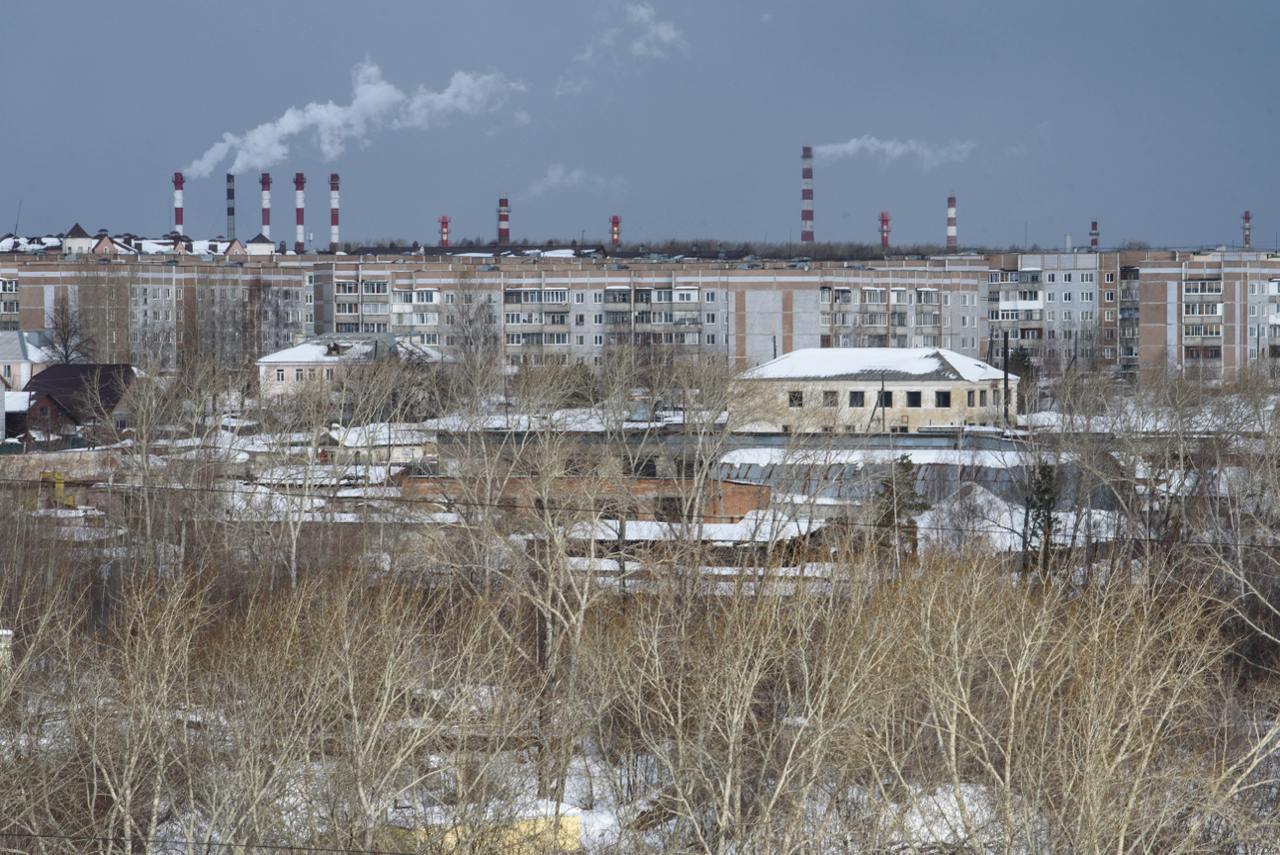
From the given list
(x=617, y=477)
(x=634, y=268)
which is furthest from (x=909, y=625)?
(x=634, y=268)

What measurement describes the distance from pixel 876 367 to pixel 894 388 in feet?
2.59

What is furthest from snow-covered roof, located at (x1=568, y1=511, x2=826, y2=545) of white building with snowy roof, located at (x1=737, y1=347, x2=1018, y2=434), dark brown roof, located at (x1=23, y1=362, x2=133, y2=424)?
dark brown roof, located at (x1=23, y1=362, x2=133, y2=424)

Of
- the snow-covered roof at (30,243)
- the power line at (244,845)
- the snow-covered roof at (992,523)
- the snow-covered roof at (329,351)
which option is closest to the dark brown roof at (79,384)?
the snow-covered roof at (329,351)

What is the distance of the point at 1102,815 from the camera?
7176mm

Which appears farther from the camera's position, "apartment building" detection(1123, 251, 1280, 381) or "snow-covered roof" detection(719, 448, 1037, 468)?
"apartment building" detection(1123, 251, 1280, 381)

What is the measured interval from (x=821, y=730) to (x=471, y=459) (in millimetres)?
10878

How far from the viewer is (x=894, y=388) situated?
28422mm

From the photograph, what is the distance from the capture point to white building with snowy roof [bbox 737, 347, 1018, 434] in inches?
1097

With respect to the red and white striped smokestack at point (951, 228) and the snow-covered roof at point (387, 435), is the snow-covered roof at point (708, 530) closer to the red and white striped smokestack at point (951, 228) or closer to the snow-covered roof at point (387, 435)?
the snow-covered roof at point (387, 435)

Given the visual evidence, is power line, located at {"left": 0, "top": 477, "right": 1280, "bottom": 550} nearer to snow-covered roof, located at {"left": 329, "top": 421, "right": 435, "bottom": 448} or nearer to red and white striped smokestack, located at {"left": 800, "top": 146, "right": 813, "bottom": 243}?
snow-covered roof, located at {"left": 329, "top": 421, "right": 435, "bottom": 448}

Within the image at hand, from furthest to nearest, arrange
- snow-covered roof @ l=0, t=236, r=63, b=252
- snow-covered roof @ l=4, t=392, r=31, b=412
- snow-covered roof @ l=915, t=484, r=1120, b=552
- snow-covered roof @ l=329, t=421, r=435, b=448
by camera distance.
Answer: snow-covered roof @ l=0, t=236, r=63, b=252
snow-covered roof @ l=4, t=392, r=31, b=412
snow-covered roof @ l=329, t=421, r=435, b=448
snow-covered roof @ l=915, t=484, r=1120, b=552

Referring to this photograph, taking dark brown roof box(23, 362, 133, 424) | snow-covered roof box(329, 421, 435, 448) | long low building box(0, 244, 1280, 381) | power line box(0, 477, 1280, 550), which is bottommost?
power line box(0, 477, 1280, 550)

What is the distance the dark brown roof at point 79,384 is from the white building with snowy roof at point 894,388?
11348mm

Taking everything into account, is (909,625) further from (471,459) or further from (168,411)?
(168,411)
